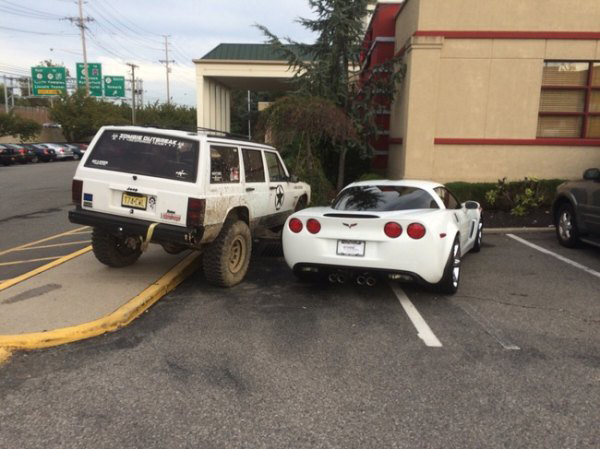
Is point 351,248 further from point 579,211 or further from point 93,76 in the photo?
point 93,76

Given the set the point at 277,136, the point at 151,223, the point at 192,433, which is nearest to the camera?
the point at 192,433

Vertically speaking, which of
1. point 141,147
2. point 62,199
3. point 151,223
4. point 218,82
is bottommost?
point 62,199

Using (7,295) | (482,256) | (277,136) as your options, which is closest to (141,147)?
(7,295)

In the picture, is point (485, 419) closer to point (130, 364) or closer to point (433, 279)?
point (433, 279)

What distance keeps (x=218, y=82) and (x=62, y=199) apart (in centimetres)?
1231

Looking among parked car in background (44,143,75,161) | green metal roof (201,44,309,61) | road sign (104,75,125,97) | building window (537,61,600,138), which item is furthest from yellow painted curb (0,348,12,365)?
road sign (104,75,125,97)

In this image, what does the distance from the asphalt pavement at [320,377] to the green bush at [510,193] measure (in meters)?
6.01

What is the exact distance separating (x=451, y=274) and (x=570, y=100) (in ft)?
29.4

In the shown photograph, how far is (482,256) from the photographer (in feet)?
26.3

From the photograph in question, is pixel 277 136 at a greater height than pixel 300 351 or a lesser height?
greater

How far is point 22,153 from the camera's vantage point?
34.8 meters

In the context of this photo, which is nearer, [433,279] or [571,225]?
[433,279]

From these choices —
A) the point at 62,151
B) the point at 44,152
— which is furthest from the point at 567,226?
the point at 62,151

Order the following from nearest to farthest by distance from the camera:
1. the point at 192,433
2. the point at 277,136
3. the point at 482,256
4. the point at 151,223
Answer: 1. the point at 192,433
2. the point at 151,223
3. the point at 482,256
4. the point at 277,136
